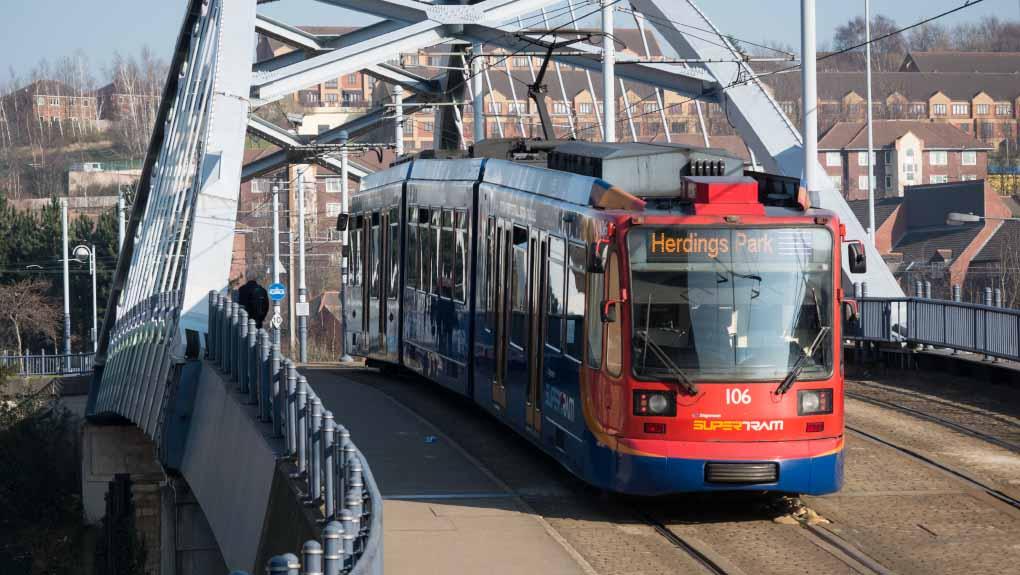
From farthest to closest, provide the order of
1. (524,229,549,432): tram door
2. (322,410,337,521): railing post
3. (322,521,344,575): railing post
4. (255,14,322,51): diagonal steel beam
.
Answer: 1. (255,14,322,51): diagonal steel beam
2. (524,229,549,432): tram door
3. (322,410,337,521): railing post
4. (322,521,344,575): railing post

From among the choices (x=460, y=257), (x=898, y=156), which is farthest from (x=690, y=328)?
(x=898, y=156)

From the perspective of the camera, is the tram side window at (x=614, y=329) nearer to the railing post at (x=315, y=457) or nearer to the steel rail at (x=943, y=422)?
the railing post at (x=315, y=457)

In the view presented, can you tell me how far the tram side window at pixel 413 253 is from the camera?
21.5m

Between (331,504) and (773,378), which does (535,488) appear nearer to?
(773,378)

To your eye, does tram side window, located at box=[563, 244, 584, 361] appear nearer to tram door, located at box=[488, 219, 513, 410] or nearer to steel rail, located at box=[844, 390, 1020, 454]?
tram door, located at box=[488, 219, 513, 410]

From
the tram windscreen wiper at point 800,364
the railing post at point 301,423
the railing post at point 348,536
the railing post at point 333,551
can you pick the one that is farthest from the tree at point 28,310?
the railing post at point 333,551

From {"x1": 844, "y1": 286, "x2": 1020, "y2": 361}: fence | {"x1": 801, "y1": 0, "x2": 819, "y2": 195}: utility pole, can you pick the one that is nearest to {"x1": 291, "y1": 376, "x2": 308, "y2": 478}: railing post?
{"x1": 844, "y1": 286, "x2": 1020, "y2": 361}: fence

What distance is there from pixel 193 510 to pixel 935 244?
75.7 m

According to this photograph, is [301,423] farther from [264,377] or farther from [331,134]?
[331,134]

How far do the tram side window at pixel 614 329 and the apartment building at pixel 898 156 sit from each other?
115883 millimetres

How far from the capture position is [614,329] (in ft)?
40.4

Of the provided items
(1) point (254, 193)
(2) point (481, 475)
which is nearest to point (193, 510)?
(2) point (481, 475)

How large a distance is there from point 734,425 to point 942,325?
12659mm

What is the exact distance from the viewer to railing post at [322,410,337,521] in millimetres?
10234
